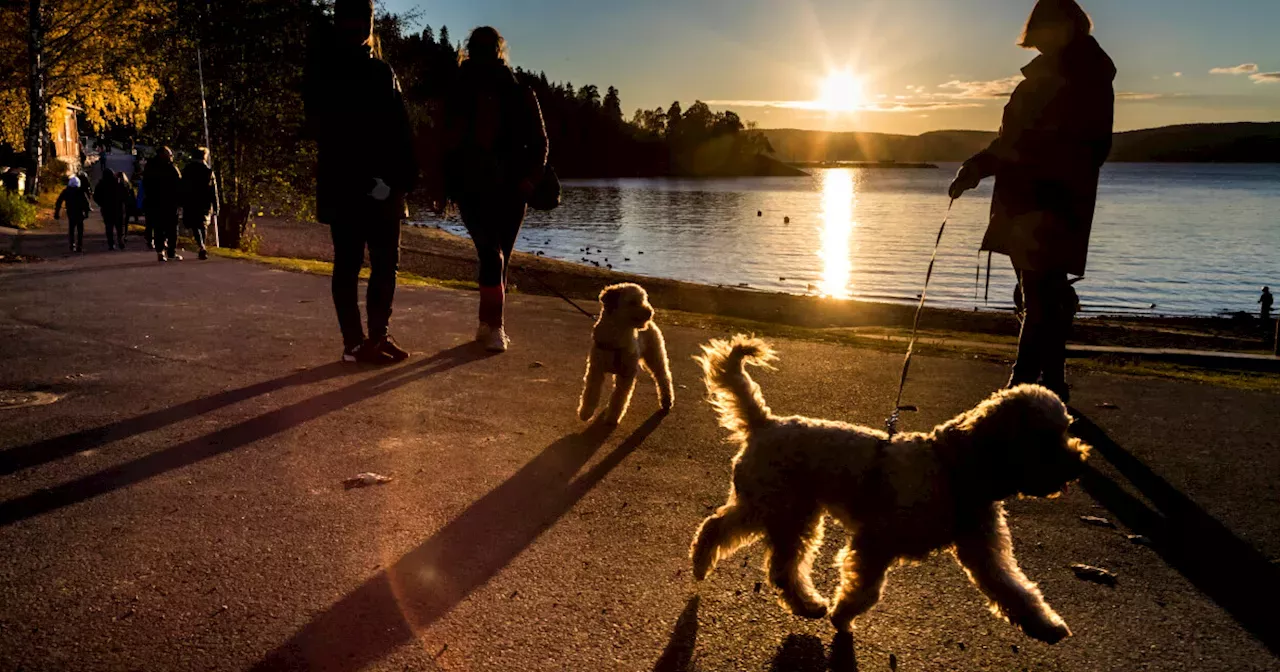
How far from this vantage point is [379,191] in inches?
277

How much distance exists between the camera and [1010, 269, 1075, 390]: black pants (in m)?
6.41

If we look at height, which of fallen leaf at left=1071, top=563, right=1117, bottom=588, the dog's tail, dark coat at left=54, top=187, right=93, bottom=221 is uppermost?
dark coat at left=54, top=187, right=93, bottom=221

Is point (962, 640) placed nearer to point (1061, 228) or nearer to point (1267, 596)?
point (1267, 596)

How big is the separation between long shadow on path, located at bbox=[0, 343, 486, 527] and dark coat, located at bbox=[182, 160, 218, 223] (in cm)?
1393

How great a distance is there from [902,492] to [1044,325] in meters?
4.00

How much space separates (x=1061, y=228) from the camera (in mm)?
6242

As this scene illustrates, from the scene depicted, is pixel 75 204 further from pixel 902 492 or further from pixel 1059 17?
pixel 902 492

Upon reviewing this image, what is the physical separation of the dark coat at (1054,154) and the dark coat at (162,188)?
55.6 ft

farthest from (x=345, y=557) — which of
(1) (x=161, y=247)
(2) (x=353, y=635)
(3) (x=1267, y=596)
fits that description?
(1) (x=161, y=247)

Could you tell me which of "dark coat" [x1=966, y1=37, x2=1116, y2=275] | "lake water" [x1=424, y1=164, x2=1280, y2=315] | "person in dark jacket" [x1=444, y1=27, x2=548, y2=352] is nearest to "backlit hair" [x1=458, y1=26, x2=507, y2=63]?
"person in dark jacket" [x1=444, y1=27, x2=548, y2=352]

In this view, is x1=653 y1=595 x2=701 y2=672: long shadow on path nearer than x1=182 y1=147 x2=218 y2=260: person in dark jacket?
Yes

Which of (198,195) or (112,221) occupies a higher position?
(198,195)

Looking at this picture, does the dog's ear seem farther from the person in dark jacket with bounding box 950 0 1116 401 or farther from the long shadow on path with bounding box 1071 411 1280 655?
the long shadow on path with bounding box 1071 411 1280 655

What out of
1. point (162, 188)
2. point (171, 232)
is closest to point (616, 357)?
point (171, 232)
